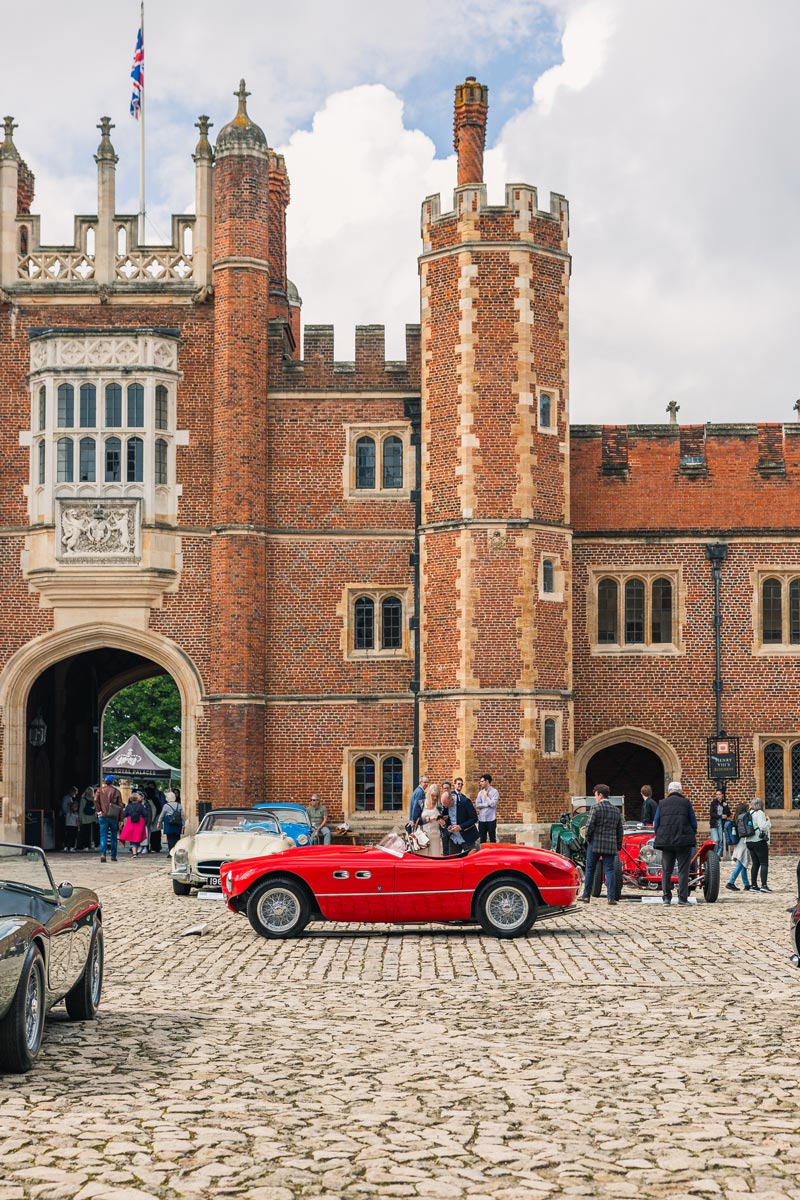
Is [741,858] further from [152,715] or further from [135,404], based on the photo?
[152,715]

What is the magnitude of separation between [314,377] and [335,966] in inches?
760

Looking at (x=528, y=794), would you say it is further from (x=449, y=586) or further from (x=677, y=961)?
(x=677, y=961)

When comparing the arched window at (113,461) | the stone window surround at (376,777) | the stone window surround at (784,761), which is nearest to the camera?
the arched window at (113,461)

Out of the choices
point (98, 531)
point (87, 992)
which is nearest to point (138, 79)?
point (98, 531)

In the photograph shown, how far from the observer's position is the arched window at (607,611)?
107 feet

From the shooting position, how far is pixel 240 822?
21.9 m

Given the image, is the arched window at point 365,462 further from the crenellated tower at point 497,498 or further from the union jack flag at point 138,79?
the union jack flag at point 138,79

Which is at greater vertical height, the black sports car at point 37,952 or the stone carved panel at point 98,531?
the stone carved panel at point 98,531

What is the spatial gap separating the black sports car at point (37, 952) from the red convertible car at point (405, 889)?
4608 millimetres

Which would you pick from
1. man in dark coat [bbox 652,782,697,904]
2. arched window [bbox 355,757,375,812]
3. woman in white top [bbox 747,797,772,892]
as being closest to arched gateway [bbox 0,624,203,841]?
arched window [bbox 355,757,375,812]

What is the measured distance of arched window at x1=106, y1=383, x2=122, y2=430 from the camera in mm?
30766

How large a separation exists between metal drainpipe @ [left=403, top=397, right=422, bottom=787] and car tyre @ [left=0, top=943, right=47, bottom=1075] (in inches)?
861

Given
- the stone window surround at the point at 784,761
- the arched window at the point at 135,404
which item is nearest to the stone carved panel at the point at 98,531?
the arched window at the point at 135,404

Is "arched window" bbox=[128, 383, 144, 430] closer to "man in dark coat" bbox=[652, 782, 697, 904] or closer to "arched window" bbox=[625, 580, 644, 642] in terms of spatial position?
"arched window" bbox=[625, 580, 644, 642]
